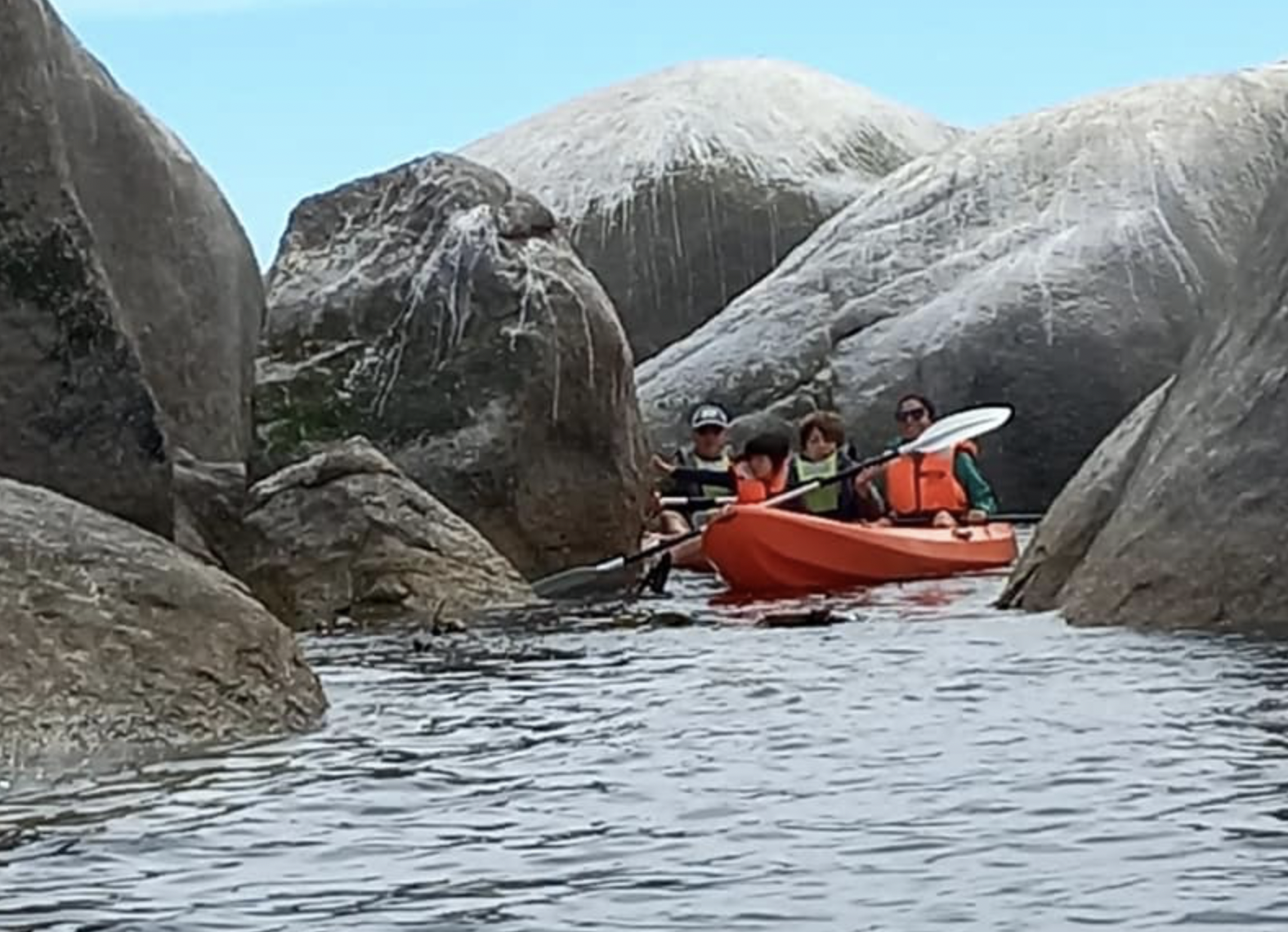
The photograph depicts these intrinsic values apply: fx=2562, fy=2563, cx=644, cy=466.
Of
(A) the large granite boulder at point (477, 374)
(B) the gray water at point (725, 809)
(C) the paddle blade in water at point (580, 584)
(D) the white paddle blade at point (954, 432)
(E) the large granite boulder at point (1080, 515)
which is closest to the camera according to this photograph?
(B) the gray water at point (725, 809)

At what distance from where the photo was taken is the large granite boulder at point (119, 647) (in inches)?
279

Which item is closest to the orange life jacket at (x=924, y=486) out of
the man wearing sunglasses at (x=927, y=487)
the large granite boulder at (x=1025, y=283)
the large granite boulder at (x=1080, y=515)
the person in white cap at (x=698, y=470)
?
the man wearing sunglasses at (x=927, y=487)

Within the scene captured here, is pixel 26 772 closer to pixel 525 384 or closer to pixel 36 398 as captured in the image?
pixel 36 398

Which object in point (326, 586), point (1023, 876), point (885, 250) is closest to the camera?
point (1023, 876)

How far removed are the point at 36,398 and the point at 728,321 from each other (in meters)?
16.5

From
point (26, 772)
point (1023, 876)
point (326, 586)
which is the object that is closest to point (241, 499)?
point (326, 586)

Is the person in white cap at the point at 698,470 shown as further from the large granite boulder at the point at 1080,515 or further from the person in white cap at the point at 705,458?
the large granite boulder at the point at 1080,515

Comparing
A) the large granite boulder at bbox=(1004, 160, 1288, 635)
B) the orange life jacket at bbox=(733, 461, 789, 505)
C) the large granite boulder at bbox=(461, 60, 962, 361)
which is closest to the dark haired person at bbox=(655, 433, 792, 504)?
the orange life jacket at bbox=(733, 461, 789, 505)

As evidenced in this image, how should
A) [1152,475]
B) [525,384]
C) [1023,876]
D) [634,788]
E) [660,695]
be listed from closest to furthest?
[1023,876] → [634,788] → [660,695] → [1152,475] → [525,384]

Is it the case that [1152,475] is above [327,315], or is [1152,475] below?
below

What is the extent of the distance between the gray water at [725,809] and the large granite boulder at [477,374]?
6473 millimetres

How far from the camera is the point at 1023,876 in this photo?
206 inches

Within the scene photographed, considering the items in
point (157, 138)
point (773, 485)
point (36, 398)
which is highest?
point (157, 138)

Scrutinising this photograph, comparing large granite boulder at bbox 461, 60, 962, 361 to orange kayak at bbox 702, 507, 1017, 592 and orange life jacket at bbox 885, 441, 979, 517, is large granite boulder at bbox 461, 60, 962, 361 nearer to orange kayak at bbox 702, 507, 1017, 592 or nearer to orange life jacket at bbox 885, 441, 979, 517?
orange life jacket at bbox 885, 441, 979, 517
